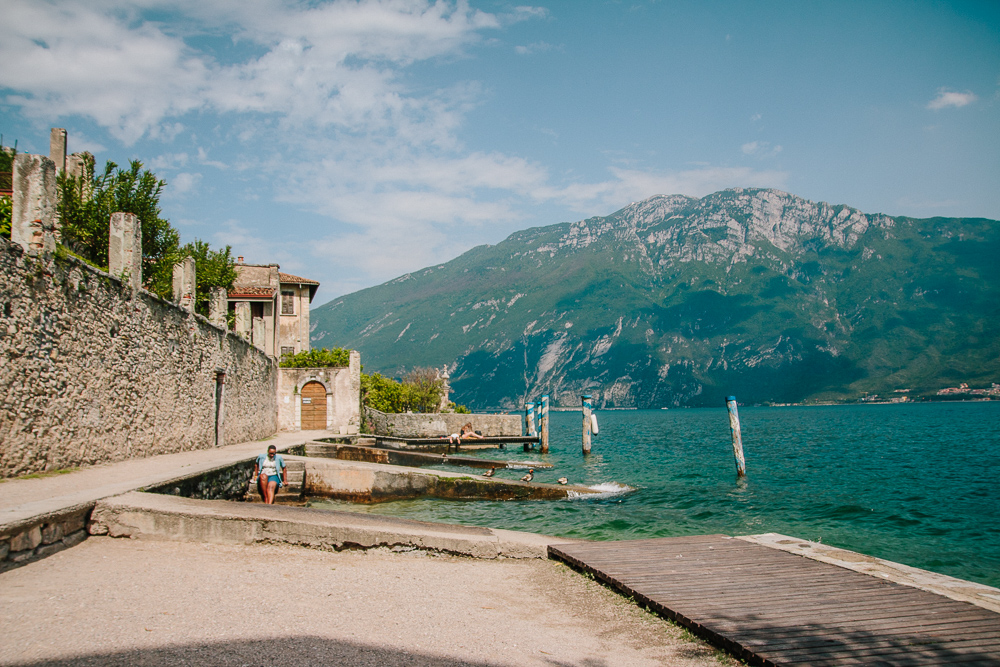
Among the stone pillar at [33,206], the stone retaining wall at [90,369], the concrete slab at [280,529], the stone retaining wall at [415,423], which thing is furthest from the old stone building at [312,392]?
the concrete slab at [280,529]

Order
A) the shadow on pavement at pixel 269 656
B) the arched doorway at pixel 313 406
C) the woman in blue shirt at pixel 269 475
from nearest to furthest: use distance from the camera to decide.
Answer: the shadow on pavement at pixel 269 656, the woman in blue shirt at pixel 269 475, the arched doorway at pixel 313 406

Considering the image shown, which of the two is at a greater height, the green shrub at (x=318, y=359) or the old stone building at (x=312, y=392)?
the green shrub at (x=318, y=359)

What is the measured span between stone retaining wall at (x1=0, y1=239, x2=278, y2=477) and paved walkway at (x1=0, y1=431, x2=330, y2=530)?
0.45 meters

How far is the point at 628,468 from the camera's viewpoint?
88.8ft

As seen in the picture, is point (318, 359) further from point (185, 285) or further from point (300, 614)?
point (300, 614)

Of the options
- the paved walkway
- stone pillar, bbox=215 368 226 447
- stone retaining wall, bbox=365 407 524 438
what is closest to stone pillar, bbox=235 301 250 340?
stone pillar, bbox=215 368 226 447

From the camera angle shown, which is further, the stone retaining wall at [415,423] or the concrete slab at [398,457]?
the stone retaining wall at [415,423]

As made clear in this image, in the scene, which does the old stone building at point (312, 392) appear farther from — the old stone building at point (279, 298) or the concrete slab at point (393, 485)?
the concrete slab at point (393, 485)

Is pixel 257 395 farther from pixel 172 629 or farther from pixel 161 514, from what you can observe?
pixel 172 629

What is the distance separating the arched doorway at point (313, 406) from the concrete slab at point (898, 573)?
24893 mm

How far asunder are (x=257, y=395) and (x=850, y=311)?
20439cm

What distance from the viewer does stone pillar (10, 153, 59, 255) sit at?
9133mm

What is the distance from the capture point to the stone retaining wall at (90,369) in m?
8.74

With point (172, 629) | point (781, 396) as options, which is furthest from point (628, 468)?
point (781, 396)
